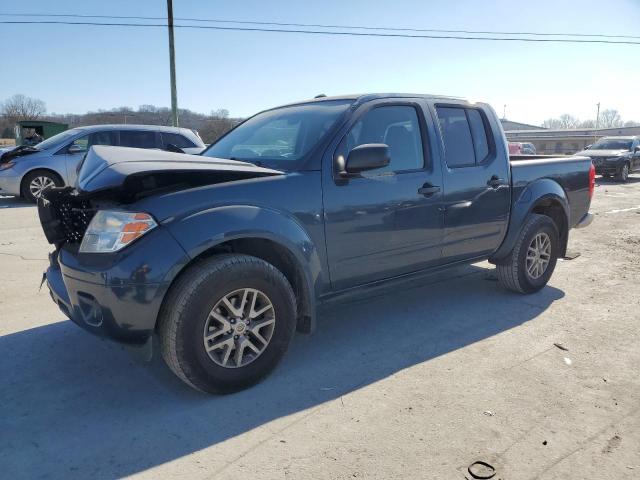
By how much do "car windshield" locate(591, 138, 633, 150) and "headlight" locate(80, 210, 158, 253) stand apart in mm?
22079

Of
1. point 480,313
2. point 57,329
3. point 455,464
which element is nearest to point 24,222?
point 57,329

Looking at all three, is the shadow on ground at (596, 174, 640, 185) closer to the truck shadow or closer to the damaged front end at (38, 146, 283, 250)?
the truck shadow

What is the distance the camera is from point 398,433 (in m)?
2.66

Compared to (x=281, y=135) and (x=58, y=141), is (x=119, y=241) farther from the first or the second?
(x=58, y=141)

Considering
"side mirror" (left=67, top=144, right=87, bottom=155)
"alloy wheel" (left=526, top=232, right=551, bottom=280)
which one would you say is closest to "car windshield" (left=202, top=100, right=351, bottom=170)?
"alloy wheel" (left=526, top=232, right=551, bottom=280)

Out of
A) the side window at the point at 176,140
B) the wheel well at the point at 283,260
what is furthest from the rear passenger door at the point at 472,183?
the side window at the point at 176,140

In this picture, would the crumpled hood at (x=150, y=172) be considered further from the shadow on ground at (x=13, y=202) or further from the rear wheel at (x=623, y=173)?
Result: the rear wheel at (x=623, y=173)

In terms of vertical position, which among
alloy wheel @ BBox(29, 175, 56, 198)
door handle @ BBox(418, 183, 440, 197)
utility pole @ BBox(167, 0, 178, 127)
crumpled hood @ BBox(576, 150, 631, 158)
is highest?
utility pole @ BBox(167, 0, 178, 127)

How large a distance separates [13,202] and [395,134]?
1076 centimetres

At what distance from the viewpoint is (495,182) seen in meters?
4.45

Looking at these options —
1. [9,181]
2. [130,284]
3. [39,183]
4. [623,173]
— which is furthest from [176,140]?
→ [623,173]

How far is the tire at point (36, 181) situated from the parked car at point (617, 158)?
59.2ft

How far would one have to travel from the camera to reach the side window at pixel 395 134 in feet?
12.2

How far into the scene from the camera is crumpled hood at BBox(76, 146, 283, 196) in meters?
2.80
